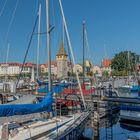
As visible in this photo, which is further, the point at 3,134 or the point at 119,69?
the point at 119,69

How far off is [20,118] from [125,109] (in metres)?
12.0

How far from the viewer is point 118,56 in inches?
4820

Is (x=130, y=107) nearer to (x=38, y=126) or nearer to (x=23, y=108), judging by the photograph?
(x=38, y=126)

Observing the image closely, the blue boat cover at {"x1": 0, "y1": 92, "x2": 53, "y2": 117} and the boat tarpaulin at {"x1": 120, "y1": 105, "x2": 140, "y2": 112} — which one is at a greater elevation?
the blue boat cover at {"x1": 0, "y1": 92, "x2": 53, "y2": 117}

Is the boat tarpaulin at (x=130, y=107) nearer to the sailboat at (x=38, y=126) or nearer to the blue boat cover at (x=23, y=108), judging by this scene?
the sailboat at (x=38, y=126)

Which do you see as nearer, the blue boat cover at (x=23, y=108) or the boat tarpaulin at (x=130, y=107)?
the blue boat cover at (x=23, y=108)

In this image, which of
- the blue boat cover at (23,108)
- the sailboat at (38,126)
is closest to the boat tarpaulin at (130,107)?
the sailboat at (38,126)

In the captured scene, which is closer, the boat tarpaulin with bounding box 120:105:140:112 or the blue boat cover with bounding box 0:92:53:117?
the blue boat cover with bounding box 0:92:53:117

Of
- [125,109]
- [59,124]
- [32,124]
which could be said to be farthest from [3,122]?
[125,109]

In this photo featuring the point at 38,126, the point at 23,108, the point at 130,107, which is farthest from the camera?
the point at 130,107

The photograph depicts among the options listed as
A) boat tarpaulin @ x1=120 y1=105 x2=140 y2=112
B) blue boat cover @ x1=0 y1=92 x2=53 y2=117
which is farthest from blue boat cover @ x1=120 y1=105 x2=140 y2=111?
blue boat cover @ x1=0 y1=92 x2=53 y2=117

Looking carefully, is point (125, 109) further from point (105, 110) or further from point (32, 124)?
point (32, 124)

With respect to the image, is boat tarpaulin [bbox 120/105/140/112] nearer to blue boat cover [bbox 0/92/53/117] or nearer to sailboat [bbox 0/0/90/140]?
sailboat [bbox 0/0/90/140]

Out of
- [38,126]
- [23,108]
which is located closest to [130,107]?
[38,126]
